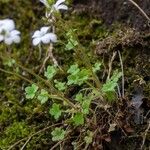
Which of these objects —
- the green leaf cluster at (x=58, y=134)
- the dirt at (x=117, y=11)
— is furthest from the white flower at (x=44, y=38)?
the dirt at (x=117, y=11)

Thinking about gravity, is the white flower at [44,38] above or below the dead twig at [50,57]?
above

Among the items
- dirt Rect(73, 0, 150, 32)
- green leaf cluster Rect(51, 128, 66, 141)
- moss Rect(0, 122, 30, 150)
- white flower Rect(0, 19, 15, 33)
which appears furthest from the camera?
dirt Rect(73, 0, 150, 32)

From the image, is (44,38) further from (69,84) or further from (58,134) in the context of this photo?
(58,134)

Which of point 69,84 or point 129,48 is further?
point 129,48

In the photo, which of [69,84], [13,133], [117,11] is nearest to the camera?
[69,84]

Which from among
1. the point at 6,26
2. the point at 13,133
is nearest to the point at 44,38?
the point at 6,26

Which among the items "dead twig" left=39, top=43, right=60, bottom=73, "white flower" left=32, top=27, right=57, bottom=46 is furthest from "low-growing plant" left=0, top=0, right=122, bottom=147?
"dead twig" left=39, top=43, right=60, bottom=73

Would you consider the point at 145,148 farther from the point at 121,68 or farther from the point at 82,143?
the point at 121,68

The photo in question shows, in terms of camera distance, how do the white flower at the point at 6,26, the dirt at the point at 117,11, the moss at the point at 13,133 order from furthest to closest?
the dirt at the point at 117,11 < the moss at the point at 13,133 < the white flower at the point at 6,26

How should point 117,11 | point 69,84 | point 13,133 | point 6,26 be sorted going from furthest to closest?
1. point 117,11
2. point 13,133
3. point 69,84
4. point 6,26

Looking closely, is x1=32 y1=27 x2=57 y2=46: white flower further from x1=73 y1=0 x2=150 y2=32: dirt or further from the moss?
x1=73 y1=0 x2=150 y2=32: dirt

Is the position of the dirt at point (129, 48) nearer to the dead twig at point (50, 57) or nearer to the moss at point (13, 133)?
the dead twig at point (50, 57)
